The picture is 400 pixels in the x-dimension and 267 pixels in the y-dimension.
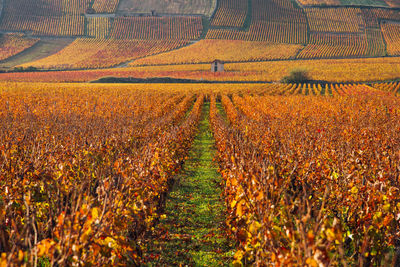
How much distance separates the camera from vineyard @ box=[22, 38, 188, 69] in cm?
7538

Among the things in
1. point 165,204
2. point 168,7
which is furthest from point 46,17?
point 165,204

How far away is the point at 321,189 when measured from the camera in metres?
6.52

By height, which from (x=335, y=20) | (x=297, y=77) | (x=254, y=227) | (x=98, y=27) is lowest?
(x=254, y=227)

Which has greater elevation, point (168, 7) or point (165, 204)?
point (168, 7)

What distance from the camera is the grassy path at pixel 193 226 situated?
5.60 metres

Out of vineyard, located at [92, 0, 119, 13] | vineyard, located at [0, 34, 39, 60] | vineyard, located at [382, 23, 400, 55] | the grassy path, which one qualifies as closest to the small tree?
the grassy path

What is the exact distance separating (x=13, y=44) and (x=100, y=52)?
71.9 feet

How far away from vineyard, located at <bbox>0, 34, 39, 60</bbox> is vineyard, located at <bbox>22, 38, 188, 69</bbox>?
9.00 metres

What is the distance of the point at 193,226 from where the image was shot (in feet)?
22.5

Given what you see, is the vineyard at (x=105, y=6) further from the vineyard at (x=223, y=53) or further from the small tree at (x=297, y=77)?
the small tree at (x=297, y=77)

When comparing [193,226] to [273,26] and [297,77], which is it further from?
[273,26]

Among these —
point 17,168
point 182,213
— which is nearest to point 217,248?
point 182,213

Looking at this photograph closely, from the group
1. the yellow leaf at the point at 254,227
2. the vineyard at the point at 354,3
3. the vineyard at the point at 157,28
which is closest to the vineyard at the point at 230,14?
the vineyard at the point at 157,28

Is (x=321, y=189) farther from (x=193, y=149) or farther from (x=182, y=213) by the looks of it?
(x=193, y=149)
